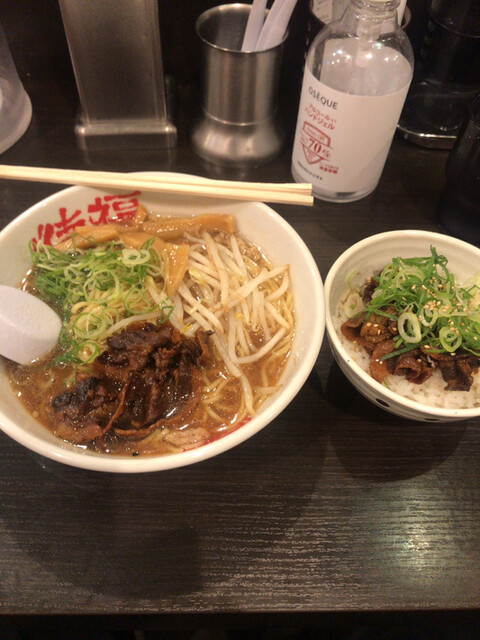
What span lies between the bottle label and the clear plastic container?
1134mm

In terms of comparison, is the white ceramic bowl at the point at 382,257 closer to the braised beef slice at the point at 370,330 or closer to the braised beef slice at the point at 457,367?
the braised beef slice at the point at 370,330

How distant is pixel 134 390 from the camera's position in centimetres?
120

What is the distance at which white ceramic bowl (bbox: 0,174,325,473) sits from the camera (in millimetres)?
1006

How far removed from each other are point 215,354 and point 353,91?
3.27 feet

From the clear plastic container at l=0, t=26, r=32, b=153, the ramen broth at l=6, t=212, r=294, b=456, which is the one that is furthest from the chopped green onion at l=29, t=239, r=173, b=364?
the clear plastic container at l=0, t=26, r=32, b=153

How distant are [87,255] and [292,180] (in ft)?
2.99

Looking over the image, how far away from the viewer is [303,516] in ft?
3.94

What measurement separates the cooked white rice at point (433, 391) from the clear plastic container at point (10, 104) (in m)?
1.61

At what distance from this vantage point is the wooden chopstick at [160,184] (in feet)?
4.70

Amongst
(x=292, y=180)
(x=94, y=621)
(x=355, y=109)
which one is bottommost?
(x=94, y=621)

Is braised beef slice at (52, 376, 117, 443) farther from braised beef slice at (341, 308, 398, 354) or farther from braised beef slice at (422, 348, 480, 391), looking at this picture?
braised beef slice at (422, 348, 480, 391)

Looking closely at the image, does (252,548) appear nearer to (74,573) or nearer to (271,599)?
(271,599)

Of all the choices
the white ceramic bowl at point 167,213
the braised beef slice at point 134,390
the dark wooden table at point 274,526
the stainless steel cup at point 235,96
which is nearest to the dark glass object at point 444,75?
the stainless steel cup at point 235,96

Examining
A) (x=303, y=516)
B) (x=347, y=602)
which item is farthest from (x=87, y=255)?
(x=347, y=602)
